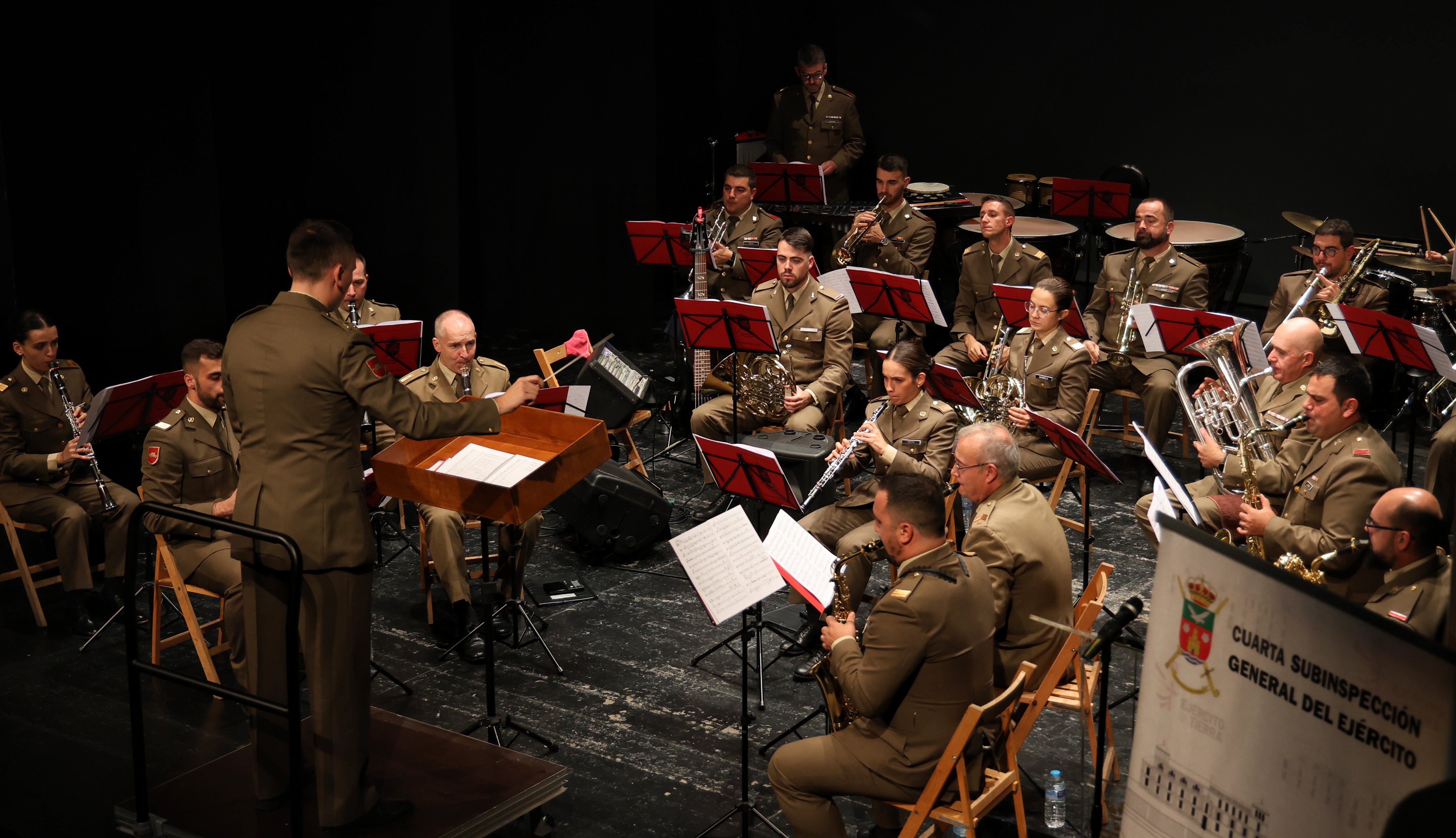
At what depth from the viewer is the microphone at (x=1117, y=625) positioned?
2.87 meters

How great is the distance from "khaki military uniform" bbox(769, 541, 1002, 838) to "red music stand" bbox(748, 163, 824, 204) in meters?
5.80

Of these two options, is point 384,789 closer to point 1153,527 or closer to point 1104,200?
point 1153,527

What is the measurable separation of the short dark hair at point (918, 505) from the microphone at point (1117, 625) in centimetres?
84

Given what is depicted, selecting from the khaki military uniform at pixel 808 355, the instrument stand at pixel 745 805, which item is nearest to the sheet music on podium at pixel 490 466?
the instrument stand at pixel 745 805

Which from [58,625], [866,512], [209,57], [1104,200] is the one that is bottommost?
[58,625]

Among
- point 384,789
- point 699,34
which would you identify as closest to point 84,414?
point 384,789

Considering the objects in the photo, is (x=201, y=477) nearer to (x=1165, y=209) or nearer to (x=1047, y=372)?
(x=1047, y=372)

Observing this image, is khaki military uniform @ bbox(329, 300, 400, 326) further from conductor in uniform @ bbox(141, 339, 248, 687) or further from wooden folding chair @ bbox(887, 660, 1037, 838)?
wooden folding chair @ bbox(887, 660, 1037, 838)

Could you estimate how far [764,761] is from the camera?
4.67 metres

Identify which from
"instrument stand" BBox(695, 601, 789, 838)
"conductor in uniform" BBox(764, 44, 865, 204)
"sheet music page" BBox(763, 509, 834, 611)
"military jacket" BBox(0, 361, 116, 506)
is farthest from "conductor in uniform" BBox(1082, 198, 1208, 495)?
"military jacket" BBox(0, 361, 116, 506)

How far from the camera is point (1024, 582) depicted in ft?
13.8

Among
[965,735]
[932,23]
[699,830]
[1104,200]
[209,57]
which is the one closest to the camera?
[965,735]

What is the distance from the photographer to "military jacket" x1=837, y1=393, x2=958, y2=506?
5.59m

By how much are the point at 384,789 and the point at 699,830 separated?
3.54ft
